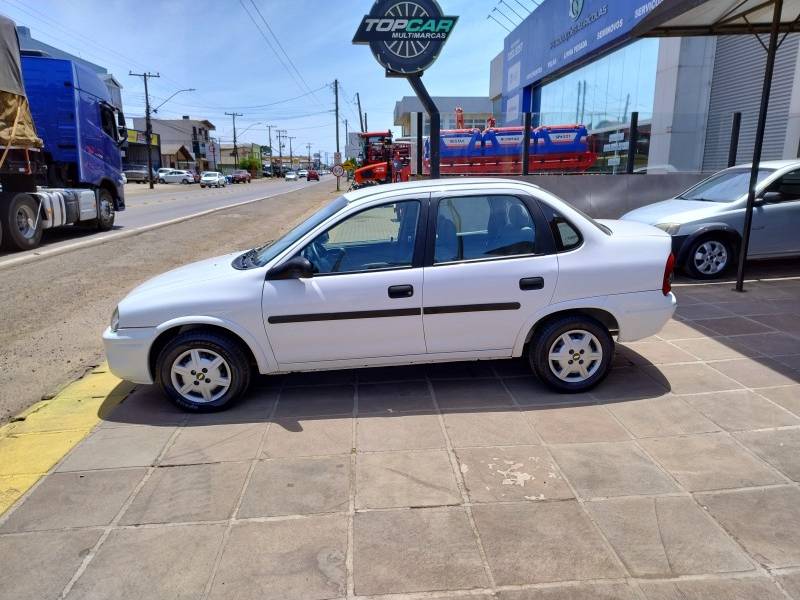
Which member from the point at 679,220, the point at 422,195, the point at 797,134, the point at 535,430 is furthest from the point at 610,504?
the point at 797,134

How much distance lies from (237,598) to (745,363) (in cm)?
450

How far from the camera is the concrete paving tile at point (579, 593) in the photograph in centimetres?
238

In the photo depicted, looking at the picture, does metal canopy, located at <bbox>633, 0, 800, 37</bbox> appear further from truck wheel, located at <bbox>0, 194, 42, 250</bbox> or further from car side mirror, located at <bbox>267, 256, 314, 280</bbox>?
truck wheel, located at <bbox>0, 194, 42, 250</bbox>

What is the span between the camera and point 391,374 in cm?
486

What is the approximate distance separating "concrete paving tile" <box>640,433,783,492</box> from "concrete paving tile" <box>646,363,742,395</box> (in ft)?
2.56

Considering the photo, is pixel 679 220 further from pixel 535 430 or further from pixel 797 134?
pixel 797 134

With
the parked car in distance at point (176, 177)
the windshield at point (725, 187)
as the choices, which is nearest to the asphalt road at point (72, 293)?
the windshield at point (725, 187)

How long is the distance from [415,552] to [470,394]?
187cm

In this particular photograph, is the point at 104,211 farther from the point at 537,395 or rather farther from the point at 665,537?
the point at 665,537

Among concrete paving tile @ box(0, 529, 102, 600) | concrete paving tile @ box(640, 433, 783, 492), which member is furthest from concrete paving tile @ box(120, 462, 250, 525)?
concrete paving tile @ box(640, 433, 783, 492)

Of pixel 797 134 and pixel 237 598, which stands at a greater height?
pixel 797 134

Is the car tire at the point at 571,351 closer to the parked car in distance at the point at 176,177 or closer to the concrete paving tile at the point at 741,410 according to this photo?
the concrete paving tile at the point at 741,410

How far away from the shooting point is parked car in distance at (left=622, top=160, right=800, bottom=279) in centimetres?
792

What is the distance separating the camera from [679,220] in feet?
26.3
